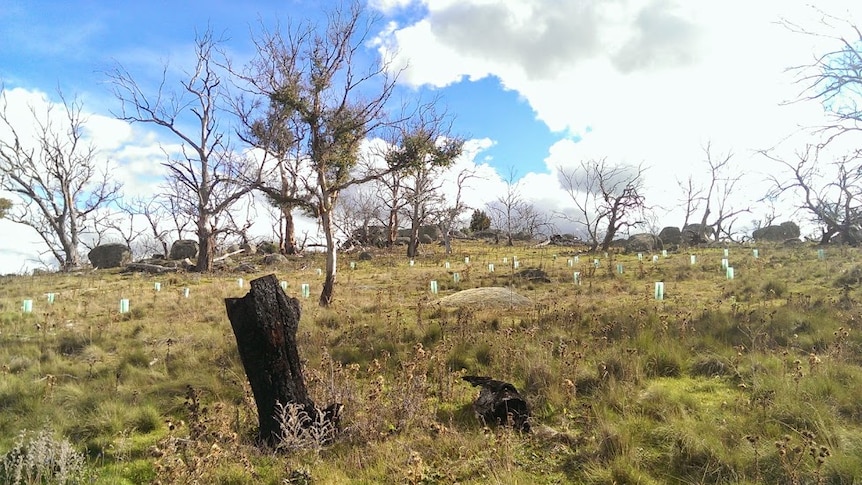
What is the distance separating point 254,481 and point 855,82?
13.6 m

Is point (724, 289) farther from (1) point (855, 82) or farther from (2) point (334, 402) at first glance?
(2) point (334, 402)

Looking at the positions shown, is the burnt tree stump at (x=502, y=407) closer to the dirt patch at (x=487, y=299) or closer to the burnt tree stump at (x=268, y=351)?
the burnt tree stump at (x=268, y=351)

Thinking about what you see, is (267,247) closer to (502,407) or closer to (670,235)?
(670,235)

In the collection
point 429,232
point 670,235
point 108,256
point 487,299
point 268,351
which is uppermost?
point 429,232

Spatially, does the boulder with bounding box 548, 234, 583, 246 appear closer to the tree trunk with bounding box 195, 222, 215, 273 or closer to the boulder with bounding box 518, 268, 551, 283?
the boulder with bounding box 518, 268, 551, 283

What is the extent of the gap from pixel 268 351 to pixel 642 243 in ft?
97.2

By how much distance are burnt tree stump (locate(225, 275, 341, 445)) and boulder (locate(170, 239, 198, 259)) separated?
98.1ft

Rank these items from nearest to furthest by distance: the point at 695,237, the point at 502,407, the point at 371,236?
the point at 502,407
the point at 695,237
the point at 371,236

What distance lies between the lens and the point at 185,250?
31.5 metres

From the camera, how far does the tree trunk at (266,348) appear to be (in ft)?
14.5

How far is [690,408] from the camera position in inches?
189

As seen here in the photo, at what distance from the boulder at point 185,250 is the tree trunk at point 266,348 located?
29.9 m

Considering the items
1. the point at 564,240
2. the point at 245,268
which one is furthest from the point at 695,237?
the point at 245,268

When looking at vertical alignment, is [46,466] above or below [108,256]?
below
